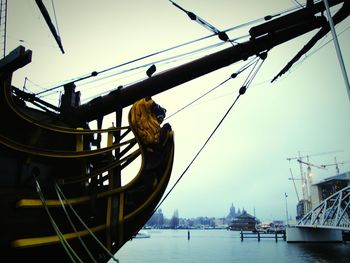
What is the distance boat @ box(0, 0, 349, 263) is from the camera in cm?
546

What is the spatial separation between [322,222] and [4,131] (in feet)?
188

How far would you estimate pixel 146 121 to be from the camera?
6.67 meters

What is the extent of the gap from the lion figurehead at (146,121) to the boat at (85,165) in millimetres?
24

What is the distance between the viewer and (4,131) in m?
6.27

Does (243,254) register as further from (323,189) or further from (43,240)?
(323,189)

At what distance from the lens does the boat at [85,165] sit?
5461 mm

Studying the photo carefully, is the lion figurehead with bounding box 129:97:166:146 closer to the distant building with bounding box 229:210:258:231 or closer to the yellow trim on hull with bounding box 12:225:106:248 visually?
the yellow trim on hull with bounding box 12:225:106:248

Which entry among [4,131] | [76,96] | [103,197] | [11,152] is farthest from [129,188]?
[76,96]

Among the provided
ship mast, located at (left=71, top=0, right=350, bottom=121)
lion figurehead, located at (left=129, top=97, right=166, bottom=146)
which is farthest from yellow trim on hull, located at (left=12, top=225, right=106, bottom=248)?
ship mast, located at (left=71, top=0, right=350, bottom=121)

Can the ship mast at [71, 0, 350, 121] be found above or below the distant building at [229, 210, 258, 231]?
above

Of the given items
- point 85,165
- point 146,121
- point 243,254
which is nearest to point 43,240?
point 85,165

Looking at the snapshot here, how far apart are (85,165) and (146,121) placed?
208cm

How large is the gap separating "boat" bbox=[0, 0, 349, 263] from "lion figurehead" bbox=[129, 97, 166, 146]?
0.02 meters

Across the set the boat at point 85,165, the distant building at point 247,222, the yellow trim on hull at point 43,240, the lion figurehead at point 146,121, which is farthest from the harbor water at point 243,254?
the distant building at point 247,222
